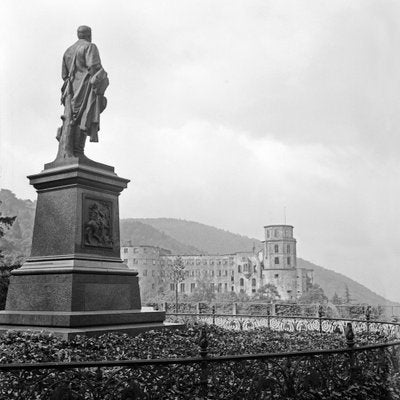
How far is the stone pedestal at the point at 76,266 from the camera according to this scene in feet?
29.2

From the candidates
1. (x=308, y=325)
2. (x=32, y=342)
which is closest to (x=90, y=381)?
(x=32, y=342)

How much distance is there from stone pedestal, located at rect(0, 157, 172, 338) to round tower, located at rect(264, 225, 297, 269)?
11026 centimetres

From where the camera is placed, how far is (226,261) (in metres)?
128

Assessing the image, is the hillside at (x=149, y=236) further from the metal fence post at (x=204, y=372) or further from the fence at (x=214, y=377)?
the metal fence post at (x=204, y=372)

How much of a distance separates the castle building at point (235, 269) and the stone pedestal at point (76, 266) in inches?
4024

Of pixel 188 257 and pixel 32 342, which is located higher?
pixel 188 257

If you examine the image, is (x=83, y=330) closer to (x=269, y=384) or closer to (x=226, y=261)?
(x=269, y=384)

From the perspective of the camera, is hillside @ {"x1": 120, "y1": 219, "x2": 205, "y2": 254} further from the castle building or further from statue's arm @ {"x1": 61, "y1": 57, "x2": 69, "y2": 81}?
statue's arm @ {"x1": 61, "y1": 57, "x2": 69, "y2": 81}

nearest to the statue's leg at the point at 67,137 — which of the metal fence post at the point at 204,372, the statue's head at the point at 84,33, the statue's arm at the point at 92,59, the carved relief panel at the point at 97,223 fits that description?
the statue's arm at the point at 92,59

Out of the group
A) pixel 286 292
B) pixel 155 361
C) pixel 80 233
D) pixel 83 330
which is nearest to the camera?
pixel 155 361

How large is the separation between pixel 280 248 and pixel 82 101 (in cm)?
11168

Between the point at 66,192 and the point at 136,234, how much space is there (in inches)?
6361

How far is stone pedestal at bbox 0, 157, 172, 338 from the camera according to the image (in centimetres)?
890

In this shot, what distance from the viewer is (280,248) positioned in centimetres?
11975
